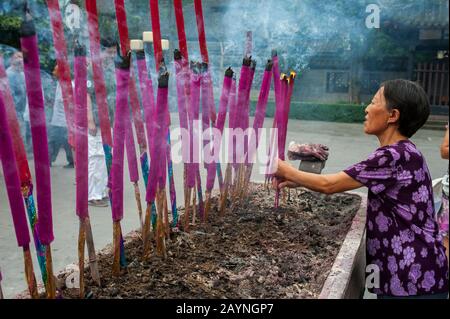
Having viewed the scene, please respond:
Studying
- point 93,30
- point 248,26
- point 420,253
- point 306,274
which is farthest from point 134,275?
point 248,26

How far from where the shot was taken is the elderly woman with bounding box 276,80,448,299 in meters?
1.68

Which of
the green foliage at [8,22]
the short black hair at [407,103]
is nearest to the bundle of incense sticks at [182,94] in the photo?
the short black hair at [407,103]

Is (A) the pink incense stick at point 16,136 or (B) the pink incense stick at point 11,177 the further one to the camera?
(A) the pink incense stick at point 16,136

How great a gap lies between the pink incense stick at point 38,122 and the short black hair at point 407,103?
126cm

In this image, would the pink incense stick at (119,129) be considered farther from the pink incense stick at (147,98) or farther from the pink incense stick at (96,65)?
the pink incense stick at (147,98)

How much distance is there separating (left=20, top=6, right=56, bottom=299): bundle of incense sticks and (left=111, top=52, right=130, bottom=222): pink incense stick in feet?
1.09

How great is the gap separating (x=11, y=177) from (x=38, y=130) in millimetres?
168

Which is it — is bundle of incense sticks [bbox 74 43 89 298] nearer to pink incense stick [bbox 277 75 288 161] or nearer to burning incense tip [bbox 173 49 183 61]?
burning incense tip [bbox 173 49 183 61]

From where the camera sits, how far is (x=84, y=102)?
158 cm

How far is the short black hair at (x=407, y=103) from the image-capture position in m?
1.71

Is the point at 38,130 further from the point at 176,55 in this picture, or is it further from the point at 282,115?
the point at 282,115

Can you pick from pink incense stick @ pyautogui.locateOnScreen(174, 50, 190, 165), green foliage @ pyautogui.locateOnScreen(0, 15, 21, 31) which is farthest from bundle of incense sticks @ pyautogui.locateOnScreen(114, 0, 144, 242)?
green foliage @ pyautogui.locateOnScreen(0, 15, 21, 31)

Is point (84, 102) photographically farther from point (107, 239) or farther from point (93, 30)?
point (107, 239)

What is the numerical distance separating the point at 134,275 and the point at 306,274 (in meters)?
0.75
